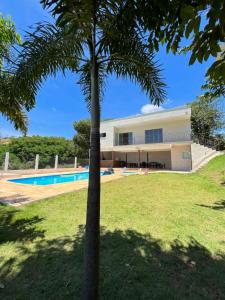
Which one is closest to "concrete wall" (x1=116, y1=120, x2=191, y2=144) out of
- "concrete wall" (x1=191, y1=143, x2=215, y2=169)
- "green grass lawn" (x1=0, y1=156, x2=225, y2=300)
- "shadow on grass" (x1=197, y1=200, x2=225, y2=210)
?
"concrete wall" (x1=191, y1=143, x2=215, y2=169)

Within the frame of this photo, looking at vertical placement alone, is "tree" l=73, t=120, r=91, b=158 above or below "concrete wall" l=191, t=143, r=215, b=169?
above

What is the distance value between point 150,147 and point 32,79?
21.9m

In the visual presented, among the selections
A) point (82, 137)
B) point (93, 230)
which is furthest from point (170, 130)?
point (93, 230)

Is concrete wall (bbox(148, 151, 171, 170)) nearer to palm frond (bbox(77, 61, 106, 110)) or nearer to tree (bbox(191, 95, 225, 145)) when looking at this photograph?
tree (bbox(191, 95, 225, 145))

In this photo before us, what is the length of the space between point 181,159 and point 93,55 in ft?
67.9

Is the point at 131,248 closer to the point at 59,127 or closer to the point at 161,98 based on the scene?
the point at 161,98

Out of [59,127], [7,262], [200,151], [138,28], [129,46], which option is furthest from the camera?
[59,127]

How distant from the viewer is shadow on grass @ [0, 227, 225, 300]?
2.81 m

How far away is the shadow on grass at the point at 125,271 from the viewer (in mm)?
2814

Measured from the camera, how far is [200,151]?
21812mm

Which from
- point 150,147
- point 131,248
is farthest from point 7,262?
point 150,147

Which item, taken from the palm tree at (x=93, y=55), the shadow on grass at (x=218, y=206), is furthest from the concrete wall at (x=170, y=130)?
the palm tree at (x=93, y=55)

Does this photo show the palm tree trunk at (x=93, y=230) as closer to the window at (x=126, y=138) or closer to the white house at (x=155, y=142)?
the white house at (x=155, y=142)

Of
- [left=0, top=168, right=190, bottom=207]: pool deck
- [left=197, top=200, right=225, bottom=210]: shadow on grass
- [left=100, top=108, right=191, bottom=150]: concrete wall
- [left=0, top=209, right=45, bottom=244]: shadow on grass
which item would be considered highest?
[left=100, top=108, right=191, bottom=150]: concrete wall
